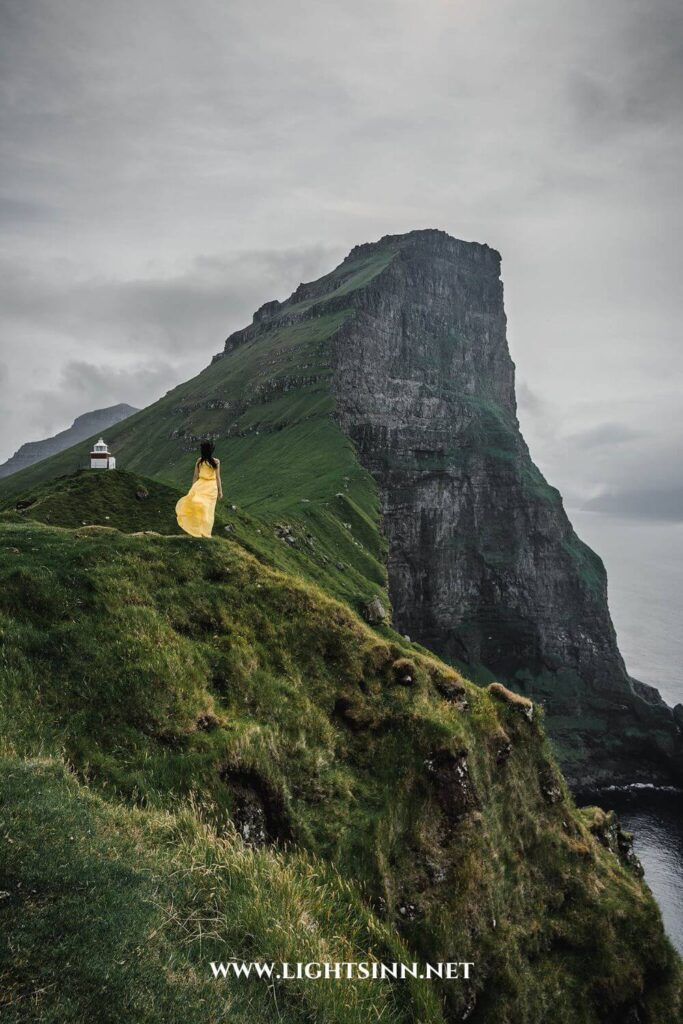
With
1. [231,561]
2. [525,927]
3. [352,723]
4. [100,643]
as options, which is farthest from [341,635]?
[525,927]

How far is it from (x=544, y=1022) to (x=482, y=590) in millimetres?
115884

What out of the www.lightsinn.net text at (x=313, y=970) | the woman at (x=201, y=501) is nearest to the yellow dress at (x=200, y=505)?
the woman at (x=201, y=501)

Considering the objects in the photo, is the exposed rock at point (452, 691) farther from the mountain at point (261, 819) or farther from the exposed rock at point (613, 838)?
the exposed rock at point (613, 838)

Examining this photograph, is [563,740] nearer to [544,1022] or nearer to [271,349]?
[544,1022]

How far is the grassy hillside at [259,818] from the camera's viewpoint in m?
6.47

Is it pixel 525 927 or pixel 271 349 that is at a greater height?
pixel 271 349

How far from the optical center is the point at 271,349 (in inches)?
6275

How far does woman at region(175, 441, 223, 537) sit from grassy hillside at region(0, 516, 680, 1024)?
1.42 meters

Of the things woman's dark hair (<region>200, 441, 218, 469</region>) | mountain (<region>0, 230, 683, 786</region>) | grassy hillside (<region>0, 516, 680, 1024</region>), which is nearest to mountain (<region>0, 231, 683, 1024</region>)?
grassy hillside (<region>0, 516, 680, 1024</region>)

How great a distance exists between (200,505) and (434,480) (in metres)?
107

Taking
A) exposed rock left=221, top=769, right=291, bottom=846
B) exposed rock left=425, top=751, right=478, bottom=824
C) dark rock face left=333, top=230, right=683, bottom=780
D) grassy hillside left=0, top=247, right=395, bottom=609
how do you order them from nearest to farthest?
exposed rock left=221, top=769, right=291, bottom=846
exposed rock left=425, top=751, right=478, bottom=824
grassy hillside left=0, top=247, right=395, bottom=609
dark rock face left=333, top=230, right=683, bottom=780

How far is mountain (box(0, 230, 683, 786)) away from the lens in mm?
104375

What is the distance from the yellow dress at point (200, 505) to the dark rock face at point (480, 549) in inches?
3565

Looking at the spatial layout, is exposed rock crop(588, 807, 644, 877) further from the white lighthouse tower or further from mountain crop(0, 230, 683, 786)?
mountain crop(0, 230, 683, 786)
